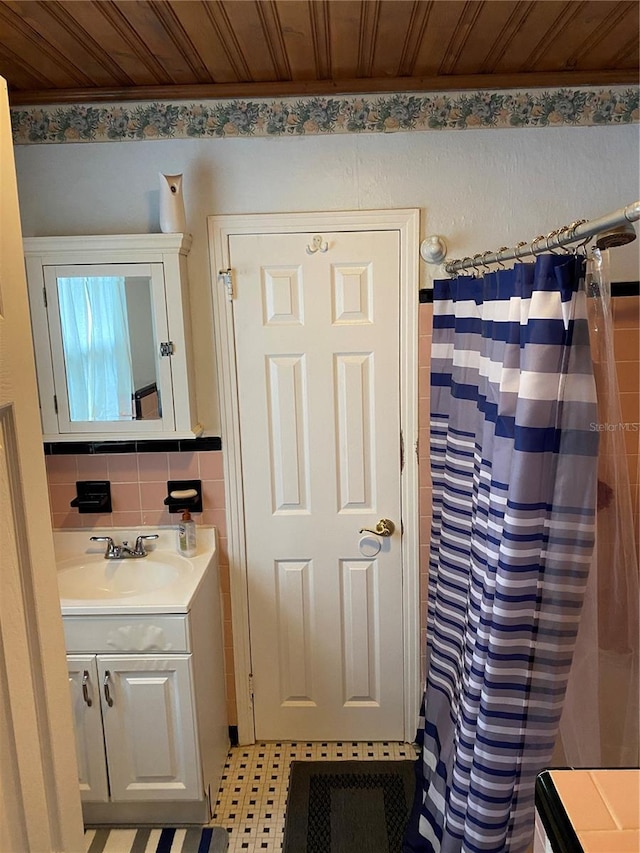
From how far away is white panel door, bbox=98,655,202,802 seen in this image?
2.07 metres

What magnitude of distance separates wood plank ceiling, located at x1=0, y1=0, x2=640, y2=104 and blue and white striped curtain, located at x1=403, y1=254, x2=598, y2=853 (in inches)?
27.7

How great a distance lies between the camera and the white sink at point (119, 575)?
229 centimetres

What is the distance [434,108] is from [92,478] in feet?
6.06

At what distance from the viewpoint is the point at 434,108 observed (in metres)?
2.18

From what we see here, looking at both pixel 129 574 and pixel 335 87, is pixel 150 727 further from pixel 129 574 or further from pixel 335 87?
pixel 335 87

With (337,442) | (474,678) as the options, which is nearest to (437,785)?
(474,678)

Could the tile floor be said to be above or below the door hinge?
below

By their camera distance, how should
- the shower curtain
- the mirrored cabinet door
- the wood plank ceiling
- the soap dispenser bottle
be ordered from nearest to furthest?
the shower curtain, the wood plank ceiling, the mirrored cabinet door, the soap dispenser bottle

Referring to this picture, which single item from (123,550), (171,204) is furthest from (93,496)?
(171,204)

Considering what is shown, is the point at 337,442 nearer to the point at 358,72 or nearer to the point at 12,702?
the point at 358,72

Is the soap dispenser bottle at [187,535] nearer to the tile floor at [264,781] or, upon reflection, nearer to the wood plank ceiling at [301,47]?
the tile floor at [264,781]

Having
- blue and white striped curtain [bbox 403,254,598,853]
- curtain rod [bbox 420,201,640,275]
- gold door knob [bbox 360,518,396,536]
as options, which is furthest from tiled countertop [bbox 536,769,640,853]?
gold door knob [bbox 360,518,396,536]

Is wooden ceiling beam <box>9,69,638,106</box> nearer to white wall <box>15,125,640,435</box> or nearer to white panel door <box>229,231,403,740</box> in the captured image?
white wall <box>15,125,640,435</box>

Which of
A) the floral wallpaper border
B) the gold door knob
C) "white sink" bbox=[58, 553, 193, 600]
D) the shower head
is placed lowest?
"white sink" bbox=[58, 553, 193, 600]
